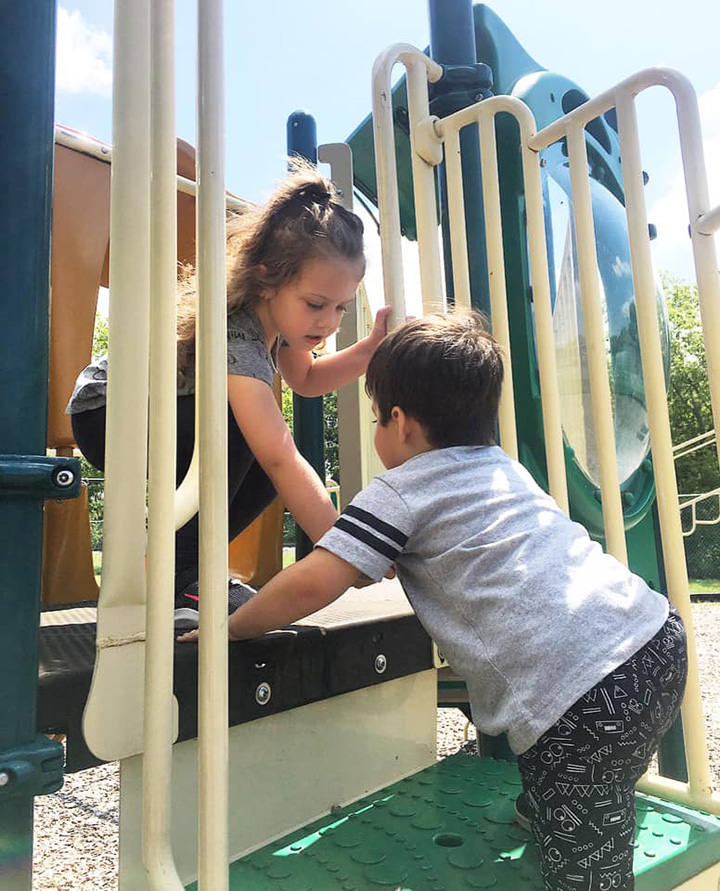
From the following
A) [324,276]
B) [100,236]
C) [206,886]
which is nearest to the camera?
[206,886]

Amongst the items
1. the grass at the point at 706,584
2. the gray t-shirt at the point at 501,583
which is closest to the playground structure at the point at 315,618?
the gray t-shirt at the point at 501,583

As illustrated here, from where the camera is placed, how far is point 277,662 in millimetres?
1033

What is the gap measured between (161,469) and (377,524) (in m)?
0.33

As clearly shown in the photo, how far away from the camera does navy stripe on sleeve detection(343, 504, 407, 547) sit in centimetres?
97

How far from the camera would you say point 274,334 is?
1435mm

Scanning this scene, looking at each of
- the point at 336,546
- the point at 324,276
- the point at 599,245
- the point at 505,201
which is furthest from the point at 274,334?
the point at 599,245

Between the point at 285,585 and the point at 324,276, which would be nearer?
the point at 285,585

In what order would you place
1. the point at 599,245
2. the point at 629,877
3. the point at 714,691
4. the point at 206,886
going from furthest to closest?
the point at 714,691
the point at 599,245
the point at 629,877
the point at 206,886

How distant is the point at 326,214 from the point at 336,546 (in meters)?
Result: 0.73

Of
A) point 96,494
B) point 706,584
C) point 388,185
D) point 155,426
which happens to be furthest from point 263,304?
point 706,584

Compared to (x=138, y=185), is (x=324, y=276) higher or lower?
higher

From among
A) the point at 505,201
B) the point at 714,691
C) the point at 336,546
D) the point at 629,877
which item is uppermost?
the point at 505,201

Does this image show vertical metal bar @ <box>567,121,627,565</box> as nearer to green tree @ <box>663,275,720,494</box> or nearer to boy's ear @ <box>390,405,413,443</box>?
boy's ear @ <box>390,405,413,443</box>

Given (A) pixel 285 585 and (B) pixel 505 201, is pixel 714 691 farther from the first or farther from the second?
(A) pixel 285 585
